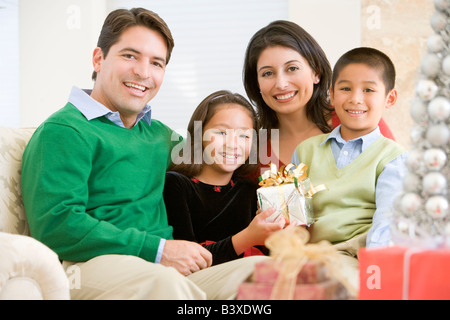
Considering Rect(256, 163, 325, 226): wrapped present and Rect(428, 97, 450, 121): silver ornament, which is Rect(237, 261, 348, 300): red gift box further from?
Rect(256, 163, 325, 226): wrapped present

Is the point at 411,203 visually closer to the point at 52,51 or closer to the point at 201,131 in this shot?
the point at 201,131

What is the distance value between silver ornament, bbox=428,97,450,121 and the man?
58cm

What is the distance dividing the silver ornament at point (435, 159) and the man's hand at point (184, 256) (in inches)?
29.8

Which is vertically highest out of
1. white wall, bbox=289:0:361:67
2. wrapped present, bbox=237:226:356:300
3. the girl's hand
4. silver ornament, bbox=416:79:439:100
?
white wall, bbox=289:0:361:67

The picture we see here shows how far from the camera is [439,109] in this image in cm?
120

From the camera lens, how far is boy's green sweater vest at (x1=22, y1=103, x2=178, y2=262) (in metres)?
1.52

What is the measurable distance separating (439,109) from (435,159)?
0.39 ft

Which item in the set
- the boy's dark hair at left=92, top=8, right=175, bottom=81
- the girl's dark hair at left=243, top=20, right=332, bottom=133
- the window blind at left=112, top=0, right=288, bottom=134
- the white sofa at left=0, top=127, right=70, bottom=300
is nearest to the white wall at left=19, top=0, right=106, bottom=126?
the window blind at left=112, top=0, right=288, bottom=134

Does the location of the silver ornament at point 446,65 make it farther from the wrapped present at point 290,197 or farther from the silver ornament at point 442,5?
the wrapped present at point 290,197

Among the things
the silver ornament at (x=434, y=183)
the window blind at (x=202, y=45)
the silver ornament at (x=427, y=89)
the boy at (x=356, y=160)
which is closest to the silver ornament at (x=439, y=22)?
the silver ornament at (x=427, y=89)

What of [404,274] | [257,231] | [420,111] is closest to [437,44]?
[420,111]
